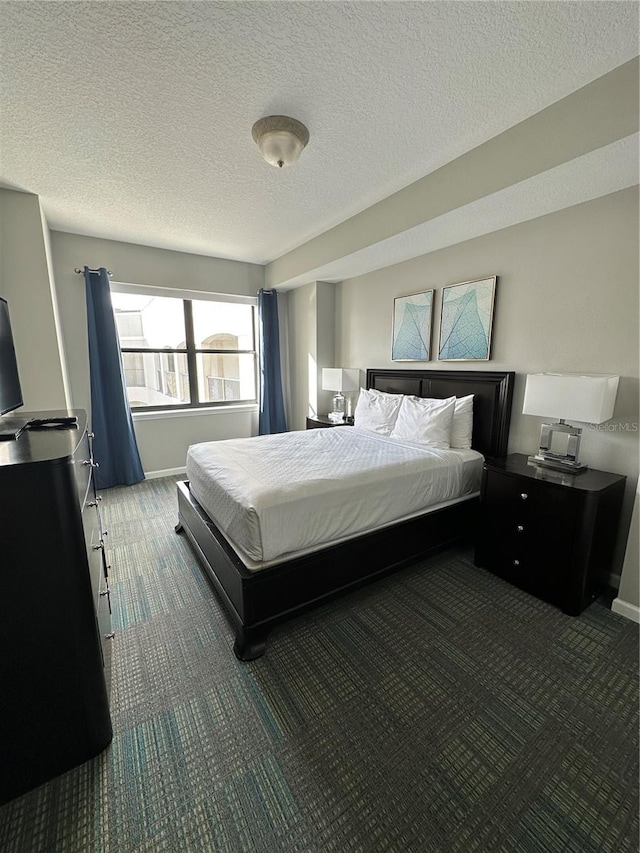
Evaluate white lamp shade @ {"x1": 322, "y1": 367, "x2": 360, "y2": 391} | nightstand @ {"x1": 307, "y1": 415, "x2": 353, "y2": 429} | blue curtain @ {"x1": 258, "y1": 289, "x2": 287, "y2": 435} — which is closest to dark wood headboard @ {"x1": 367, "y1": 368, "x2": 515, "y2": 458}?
white lamp shade @ {"x1": 322, "y1": 367, "x2": 360, "y2": 391}

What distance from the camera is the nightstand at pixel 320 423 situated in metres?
3.94

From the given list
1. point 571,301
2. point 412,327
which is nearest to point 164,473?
point 412,327

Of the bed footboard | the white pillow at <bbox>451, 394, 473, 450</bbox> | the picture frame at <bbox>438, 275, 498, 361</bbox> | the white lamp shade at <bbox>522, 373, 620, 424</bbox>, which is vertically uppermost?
the picture frame at <bbox>438, 275, 498, 361</bbox>

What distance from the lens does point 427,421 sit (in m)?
2.84

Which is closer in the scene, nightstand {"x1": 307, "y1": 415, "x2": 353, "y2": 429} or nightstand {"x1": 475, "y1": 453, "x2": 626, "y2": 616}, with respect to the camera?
nightstand {"x1": 475, "y1": 453, "x2": 626, "y2": 616}

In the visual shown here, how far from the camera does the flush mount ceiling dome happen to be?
5.88ft

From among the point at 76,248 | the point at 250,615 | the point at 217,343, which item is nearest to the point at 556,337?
the point at 250,615

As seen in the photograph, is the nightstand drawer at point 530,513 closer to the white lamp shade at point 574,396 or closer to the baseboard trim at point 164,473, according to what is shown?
the white lamp shade at point 574,396

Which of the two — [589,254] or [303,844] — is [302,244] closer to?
[589,254]

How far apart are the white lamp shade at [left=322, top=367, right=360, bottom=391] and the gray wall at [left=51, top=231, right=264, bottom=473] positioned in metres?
1.31

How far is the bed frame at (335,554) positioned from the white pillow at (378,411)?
0.40 m

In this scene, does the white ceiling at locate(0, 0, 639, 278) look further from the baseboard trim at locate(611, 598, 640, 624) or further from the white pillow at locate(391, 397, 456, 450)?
the baseboard trim at locate(611, 598, 640, 624)

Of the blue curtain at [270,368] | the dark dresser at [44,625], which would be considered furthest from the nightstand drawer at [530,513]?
the blue curtain at [270,368]

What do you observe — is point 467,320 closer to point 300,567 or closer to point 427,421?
point 427,421
